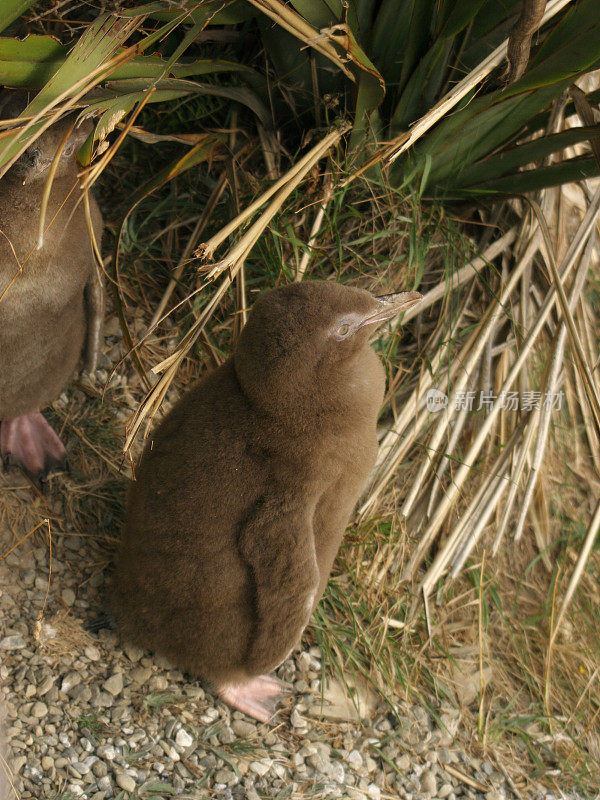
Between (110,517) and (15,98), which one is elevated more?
(15,98)

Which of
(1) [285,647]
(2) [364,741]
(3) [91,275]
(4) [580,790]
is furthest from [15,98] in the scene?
(4) [580,790]

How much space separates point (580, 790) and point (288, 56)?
113 inches

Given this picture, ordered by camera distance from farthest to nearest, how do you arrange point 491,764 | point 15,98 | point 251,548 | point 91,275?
point 91,275 → point 491,764 → point 15,98 → point 251,548

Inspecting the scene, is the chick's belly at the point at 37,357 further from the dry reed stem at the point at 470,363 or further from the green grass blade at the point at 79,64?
the dry reed stem at the point at 470,363

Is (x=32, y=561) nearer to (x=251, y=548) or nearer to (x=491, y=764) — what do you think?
(x=251, y=548)

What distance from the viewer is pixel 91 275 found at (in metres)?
3.12

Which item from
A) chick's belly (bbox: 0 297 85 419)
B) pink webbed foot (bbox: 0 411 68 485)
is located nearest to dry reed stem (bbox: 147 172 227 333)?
chick's belly (bbox: 0 297 85 419)

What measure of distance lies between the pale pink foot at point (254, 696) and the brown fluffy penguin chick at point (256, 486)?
0.36 feet

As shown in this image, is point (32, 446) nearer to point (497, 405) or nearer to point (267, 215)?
point (267, 215)

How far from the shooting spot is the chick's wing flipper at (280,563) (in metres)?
2.31

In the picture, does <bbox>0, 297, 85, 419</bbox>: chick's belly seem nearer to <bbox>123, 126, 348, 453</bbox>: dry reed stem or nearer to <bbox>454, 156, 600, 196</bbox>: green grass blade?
<bbox>123, 126, 348, 453</bbox>: dry reed stem

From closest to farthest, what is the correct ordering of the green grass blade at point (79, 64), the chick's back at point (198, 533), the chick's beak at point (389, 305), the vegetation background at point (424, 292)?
the green grass blade at point (79, 64), the chick's back at point (198, 533), the chick's beak at point (389, 305), the vegetation background at point (424, 292)

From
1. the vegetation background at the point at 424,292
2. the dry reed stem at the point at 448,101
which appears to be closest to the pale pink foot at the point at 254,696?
the vegetation background at the point at 424,292

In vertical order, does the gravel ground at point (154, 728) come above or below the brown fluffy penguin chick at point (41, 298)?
below
